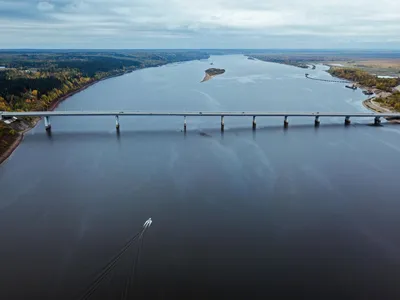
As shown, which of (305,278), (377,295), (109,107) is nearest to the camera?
(377,295)

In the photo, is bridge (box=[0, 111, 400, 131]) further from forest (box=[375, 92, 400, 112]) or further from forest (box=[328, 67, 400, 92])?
forest (box=[328, 67, 400, 92])

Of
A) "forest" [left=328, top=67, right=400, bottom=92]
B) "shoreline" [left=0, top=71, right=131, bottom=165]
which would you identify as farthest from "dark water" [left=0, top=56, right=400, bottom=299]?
"forest" [left=328, top=67, right=400, bottom=92]

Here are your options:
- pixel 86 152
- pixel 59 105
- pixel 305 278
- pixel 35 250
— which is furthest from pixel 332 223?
pixel 59 105

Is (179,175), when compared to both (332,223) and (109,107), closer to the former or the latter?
(332,223)

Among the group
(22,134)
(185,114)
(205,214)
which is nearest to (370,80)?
(185,114)

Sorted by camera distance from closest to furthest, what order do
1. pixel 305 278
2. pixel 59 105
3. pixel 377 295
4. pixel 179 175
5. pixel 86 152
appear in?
pixel 377 295
pixel 305 278
pixel 179 175
pixel 86 152
pixel 59 105

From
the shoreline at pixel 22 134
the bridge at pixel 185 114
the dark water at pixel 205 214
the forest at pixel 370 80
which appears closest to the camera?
the dark water at pixel 205 214

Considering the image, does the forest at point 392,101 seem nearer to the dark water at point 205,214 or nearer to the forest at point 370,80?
the forest at point 370,80

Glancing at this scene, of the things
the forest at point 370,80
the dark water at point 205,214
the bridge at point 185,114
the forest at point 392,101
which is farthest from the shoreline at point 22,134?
the forest at point 370,80

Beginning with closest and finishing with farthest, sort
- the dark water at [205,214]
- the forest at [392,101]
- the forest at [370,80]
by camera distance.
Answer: the dark water at [205,214] → the forest at [392,101] → the forest at [370,80]
